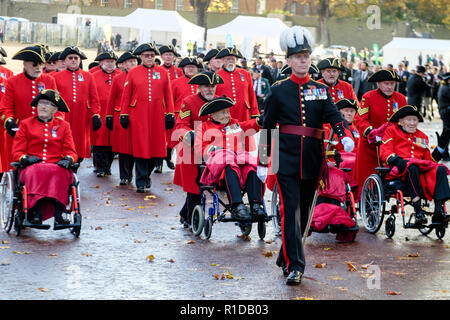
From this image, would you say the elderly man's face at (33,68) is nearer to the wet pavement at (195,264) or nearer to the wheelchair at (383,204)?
the wet pavement at (195,264)

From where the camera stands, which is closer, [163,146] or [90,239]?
[90,239]

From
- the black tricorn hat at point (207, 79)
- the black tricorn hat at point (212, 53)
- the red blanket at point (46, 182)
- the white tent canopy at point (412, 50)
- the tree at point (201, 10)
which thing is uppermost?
the tree at point (201, 10)

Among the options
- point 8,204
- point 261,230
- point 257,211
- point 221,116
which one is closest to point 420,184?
point 261,230

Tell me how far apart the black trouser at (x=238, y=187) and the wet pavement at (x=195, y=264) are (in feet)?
1.62

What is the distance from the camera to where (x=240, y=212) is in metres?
9.52

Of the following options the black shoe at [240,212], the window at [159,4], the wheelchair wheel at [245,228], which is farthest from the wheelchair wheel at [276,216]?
the window at [159,4]

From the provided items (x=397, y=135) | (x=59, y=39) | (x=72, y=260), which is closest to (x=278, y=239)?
(x=397, y=135)

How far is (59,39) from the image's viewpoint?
212 ft

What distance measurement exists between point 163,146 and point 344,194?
431cm

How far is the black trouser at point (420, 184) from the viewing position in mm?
10070

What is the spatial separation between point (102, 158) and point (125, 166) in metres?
1.17

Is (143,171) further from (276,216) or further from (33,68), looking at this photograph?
(276,216)
